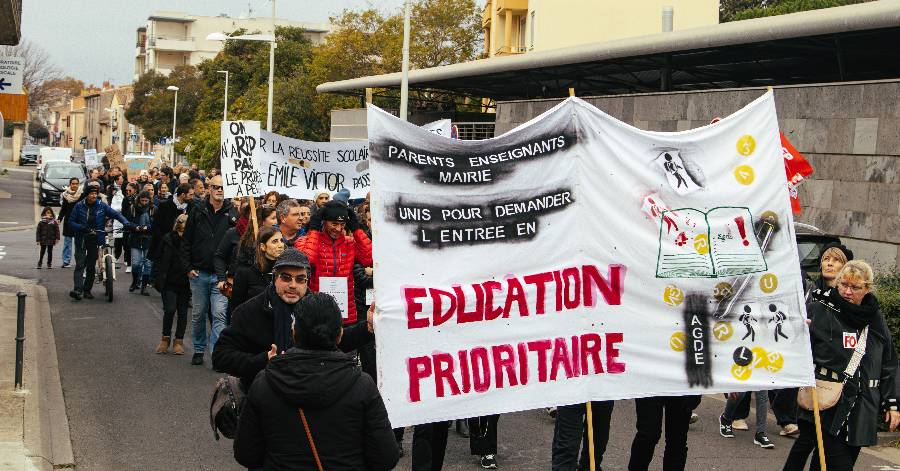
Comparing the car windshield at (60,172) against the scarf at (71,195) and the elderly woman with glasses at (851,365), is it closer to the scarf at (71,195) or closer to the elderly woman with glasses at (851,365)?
the scarf at (71,195)

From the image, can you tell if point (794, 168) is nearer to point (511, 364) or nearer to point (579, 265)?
point (579, 265)

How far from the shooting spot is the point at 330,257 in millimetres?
8305

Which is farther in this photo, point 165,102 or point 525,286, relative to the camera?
point 165,102

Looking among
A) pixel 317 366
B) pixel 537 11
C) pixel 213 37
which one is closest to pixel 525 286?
pixel 317 366

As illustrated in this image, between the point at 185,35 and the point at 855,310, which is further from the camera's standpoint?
the point at 185,35

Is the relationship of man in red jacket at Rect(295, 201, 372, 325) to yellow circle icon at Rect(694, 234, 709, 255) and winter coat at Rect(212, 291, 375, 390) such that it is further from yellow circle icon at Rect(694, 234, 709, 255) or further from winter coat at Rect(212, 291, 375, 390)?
yellow circle icon at Rect(694, 234, 709, 255)

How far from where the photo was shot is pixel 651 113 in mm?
20172

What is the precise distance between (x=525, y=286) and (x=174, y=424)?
4.51 m

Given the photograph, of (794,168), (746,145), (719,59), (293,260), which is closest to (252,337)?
(293,260)

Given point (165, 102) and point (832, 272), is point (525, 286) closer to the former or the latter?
point (832, 272)

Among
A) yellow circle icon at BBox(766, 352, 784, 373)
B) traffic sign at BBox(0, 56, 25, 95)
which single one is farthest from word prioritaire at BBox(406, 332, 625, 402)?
traffic sign at BBox(0, 56, 25, 95)

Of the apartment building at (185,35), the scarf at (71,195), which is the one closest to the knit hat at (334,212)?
the scarf at (71,195)

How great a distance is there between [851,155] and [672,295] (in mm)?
10383

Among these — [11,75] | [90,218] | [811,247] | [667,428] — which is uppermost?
[11,75]
